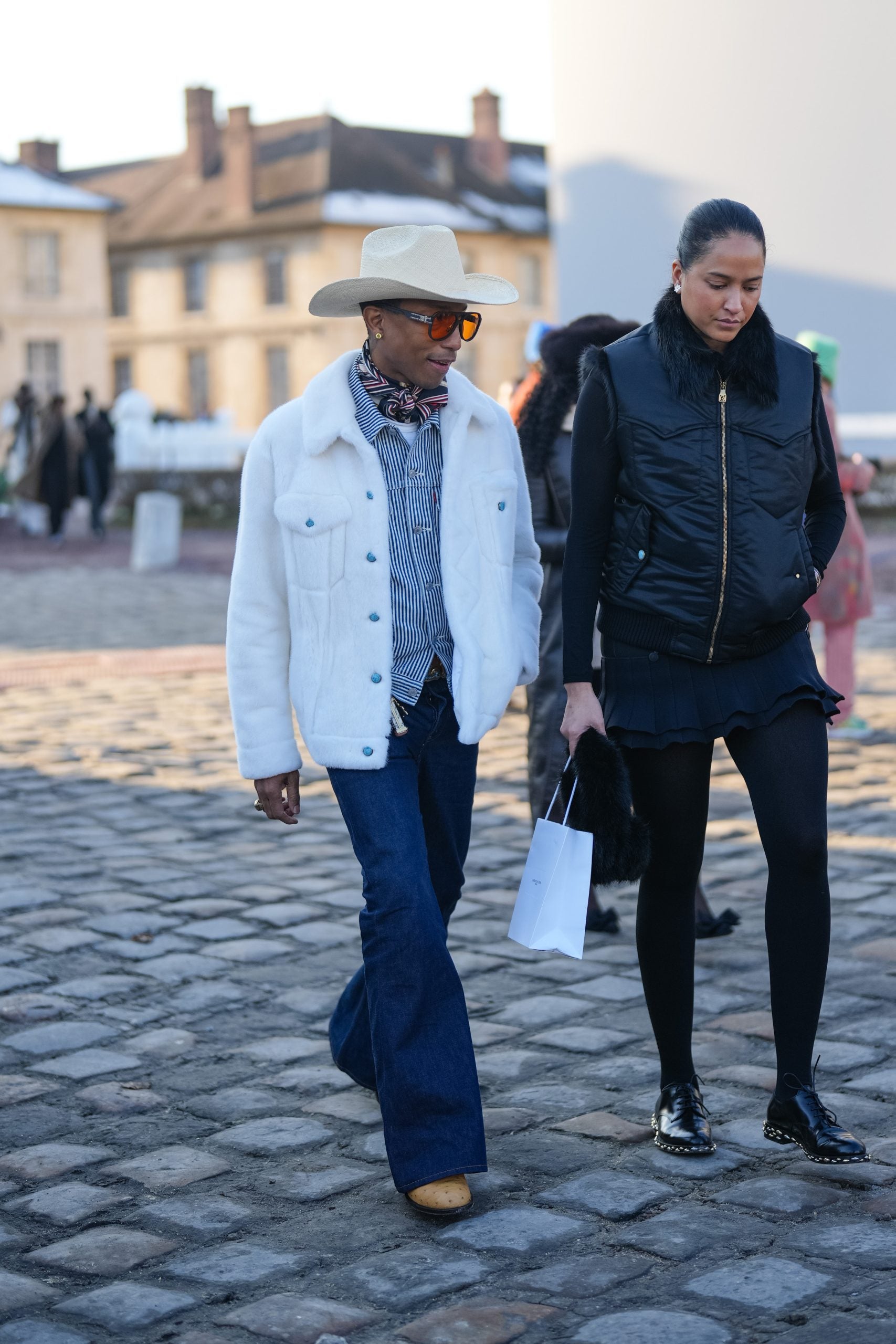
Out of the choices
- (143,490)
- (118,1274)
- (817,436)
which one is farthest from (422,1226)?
(143,490)

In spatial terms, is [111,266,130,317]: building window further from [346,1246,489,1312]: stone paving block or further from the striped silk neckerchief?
[346,1246,489,1312]: stone paving block

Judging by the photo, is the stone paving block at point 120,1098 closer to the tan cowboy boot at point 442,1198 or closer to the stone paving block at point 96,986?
the stone paving block at point 96,986

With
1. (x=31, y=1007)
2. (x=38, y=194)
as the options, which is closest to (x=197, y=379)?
(x=38, y=194)

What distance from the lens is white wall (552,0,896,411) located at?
81.1ft

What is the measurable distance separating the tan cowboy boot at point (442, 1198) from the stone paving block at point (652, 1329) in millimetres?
519

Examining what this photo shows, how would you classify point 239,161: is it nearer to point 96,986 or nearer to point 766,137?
point 766,137

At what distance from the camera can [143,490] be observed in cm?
3131

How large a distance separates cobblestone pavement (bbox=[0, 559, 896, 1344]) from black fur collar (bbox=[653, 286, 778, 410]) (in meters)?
1.58

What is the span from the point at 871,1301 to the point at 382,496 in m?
1.75

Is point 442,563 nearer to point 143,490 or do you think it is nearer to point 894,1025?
point 894,1025

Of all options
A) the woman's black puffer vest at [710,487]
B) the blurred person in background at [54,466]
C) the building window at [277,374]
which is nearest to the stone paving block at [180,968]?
the woman's black puffer vest at [710,487]

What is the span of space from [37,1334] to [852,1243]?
1440 millimetres

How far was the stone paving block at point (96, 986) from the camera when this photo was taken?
508 centimetres

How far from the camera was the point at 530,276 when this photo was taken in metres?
64.1
